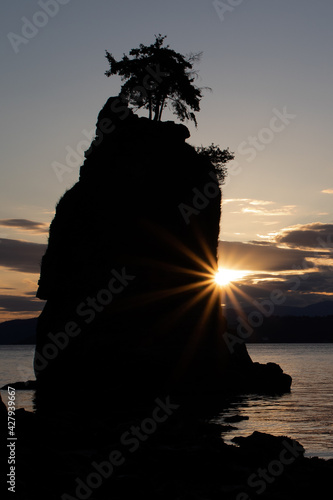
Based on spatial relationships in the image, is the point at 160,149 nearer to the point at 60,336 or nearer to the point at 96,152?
the point at 96,152

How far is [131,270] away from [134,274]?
0.44m

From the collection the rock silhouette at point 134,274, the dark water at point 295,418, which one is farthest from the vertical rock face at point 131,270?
the dark water at point 295,418

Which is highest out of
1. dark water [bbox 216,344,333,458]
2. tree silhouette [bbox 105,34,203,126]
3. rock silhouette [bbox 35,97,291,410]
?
tree silhouette [bbox 105,34,203,126]

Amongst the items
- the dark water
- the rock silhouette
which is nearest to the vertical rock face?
the rock silhouette

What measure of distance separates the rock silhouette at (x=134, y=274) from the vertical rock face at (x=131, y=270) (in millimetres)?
90

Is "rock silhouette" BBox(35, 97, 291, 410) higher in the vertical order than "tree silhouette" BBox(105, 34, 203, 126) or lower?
lower

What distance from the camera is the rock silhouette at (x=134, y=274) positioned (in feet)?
141

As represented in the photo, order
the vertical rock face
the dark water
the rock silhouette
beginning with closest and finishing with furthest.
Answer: the dark water
the rock silhouette
the vertical rock face

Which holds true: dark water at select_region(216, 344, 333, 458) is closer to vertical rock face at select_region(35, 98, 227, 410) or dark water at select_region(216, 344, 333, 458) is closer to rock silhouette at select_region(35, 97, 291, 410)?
rock silhouette at select_region(35, 97, 291, 410)

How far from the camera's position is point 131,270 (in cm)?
4500

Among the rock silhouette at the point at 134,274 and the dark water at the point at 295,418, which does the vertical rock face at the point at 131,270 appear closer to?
the rock silhouette at the point at 134,274

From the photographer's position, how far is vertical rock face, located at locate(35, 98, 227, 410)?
43156mm

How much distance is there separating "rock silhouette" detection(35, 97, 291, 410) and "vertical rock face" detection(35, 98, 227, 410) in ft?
0.30

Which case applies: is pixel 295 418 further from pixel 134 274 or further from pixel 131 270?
pixel 131 270
